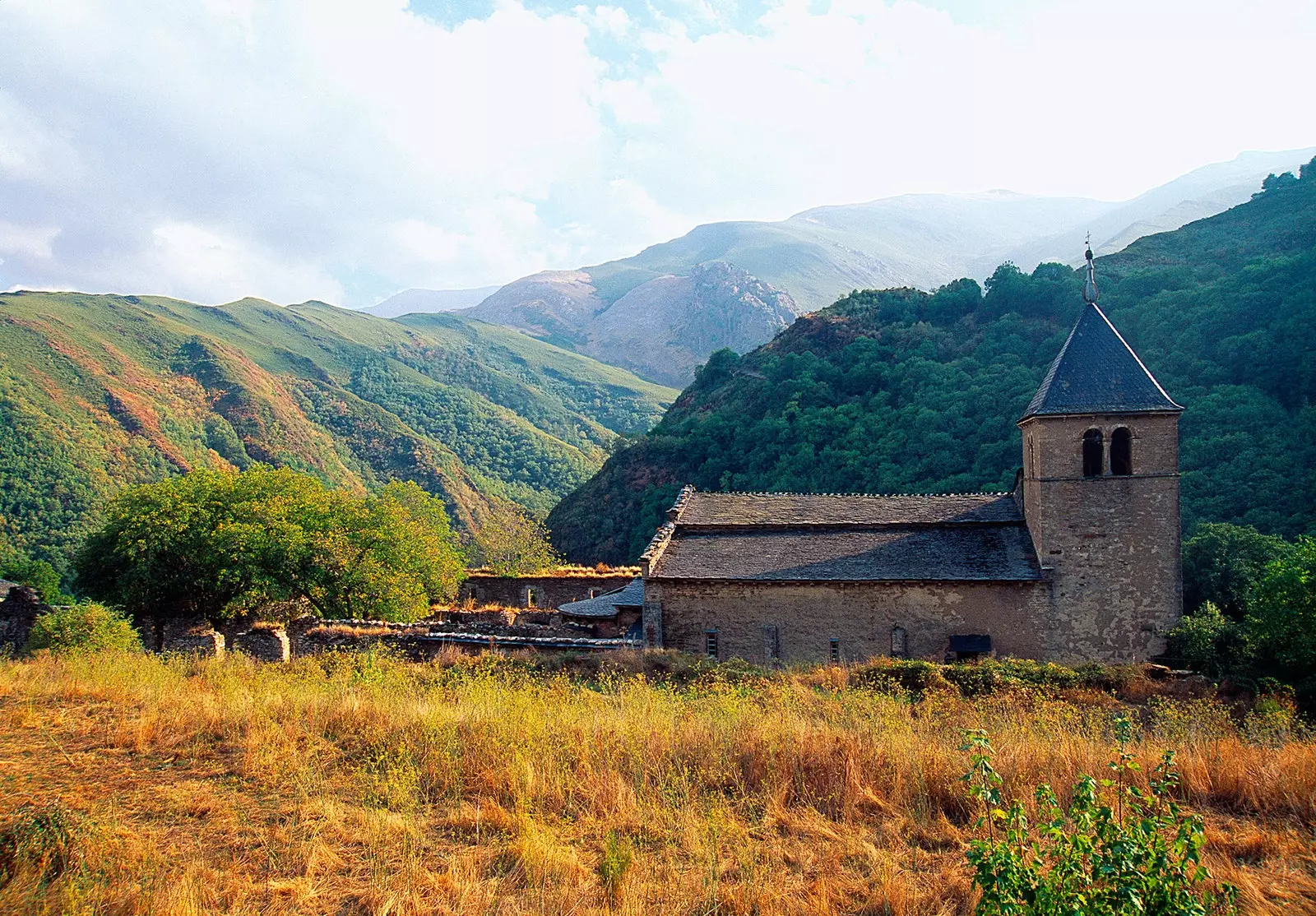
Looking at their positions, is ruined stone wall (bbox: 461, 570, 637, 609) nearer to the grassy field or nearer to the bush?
the bush

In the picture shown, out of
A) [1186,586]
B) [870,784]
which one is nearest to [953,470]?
[1186,586]

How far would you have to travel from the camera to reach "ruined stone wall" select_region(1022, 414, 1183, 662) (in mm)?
18250

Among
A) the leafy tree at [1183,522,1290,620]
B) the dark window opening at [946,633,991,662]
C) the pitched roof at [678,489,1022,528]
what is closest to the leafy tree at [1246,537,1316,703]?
the dark window opening at [946,633,991,662]

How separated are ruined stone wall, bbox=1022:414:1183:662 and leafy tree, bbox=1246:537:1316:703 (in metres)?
4.89

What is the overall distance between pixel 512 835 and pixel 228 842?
6.70ft

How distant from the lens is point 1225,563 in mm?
23797

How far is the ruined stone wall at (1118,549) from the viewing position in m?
18.2

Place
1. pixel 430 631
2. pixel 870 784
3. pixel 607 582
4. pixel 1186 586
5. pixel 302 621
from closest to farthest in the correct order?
pixel 870 784, pixel 430 631, pixel 302 621, pixel 1186 586, pixel 607 582

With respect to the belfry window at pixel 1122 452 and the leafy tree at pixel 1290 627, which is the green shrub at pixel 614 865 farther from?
the belfry window at pixel 1122 452

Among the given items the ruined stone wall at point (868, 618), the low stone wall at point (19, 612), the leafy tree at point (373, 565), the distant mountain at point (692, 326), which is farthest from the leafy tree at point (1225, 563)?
the distant mountain at point (692, 326)

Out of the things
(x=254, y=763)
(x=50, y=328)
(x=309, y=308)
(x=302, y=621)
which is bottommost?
(x=302, y=621)

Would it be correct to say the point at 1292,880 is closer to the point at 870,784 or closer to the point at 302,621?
the point at 870,784

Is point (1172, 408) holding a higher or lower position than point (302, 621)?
higher

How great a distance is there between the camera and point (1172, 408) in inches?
708
